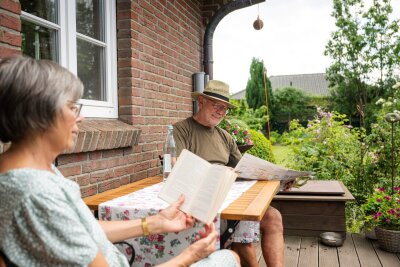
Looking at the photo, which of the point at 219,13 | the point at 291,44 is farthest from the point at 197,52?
the point at 291,44

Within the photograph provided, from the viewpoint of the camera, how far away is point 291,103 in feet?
89.6

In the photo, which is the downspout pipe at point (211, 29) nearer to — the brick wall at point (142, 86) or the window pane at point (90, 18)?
the brick wall at point (142, 86)

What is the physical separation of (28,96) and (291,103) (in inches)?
1076

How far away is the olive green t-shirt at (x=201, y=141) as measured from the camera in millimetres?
2725

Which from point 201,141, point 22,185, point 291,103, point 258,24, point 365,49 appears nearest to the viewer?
point 22,185

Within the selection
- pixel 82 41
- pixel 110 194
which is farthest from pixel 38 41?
pixel 110 194

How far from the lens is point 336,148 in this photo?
538cm

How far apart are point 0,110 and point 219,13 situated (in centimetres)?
383

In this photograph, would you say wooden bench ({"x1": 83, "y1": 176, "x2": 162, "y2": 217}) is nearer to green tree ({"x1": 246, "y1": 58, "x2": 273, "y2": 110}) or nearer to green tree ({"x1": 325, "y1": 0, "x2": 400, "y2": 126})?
green tree ({"x1": 325, "y1": 0, "x2": 400, "y2": 126})

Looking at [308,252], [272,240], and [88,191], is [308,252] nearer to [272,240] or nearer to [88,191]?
[272,240]

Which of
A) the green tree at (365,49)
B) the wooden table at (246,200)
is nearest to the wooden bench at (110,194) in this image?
the wooden table at (246,200)

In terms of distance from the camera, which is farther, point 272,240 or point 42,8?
point 272,240

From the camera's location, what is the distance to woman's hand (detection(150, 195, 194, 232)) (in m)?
1.53

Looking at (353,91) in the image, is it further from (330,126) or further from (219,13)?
(219,13)
